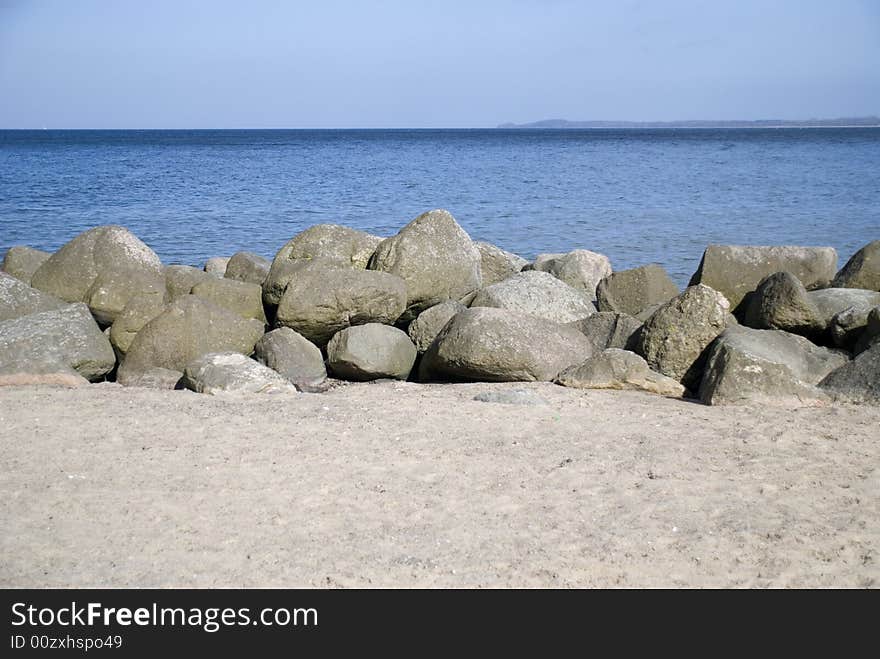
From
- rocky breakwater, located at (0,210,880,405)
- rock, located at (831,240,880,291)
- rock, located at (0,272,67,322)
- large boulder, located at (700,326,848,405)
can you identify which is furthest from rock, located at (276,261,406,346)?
rock, located at (831,240,880,291)

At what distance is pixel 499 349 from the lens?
8039mm

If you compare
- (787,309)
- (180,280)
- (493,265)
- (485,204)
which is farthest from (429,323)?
(485,204)

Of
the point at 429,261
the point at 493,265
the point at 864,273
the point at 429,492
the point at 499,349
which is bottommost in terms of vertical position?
the point at 429,492

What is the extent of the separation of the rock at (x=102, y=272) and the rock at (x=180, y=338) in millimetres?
957

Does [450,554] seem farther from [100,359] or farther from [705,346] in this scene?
[100,359]

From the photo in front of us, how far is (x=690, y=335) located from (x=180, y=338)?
16.5ft

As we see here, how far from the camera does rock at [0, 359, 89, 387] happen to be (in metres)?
7.79

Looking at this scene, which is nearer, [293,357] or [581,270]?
[293,357]

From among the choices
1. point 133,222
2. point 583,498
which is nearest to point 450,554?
point 583,498

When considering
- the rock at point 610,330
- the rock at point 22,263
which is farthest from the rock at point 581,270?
the rock at point 22,263

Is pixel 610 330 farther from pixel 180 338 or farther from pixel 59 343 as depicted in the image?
pixel 59 343

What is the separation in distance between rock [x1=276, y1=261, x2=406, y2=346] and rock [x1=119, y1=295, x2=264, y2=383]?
0.62m

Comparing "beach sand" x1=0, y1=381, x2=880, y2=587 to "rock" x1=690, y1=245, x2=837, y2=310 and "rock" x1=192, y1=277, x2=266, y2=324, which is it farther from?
"rock" x1=690, y1=245, x2=837, y2=310

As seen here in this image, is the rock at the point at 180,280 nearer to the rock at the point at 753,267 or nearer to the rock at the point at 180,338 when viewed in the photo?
the rock at the point at 180,338
